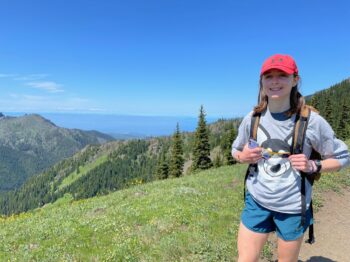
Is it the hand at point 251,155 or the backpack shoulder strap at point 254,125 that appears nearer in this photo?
the hand at point 251,155

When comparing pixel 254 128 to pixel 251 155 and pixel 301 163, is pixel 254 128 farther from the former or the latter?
pixel 301 163

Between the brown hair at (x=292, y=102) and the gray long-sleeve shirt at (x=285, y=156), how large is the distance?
12 cm

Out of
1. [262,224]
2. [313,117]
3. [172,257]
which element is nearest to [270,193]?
[262,224]

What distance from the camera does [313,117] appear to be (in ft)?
15.6

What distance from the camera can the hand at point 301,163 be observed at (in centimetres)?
459

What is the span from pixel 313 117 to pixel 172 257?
18.9 feet

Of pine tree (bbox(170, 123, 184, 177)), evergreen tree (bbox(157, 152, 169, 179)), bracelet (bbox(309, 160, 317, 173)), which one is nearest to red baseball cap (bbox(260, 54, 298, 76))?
bracelet (bbox(309, 160, 317, 173))

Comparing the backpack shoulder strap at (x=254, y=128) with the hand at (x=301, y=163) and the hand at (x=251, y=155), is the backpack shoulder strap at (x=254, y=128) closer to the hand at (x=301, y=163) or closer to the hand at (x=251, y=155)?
the hand at (x=251, y=155)

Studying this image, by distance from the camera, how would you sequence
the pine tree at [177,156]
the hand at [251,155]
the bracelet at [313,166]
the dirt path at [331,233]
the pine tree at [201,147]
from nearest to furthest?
the bracelet at [313,166], the hand at [251,155], the dirt path at [331,233], the pine tree at [201,147], the pine tree at [177,156]

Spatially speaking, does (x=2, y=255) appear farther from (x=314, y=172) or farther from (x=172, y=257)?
(x=314, y=172)

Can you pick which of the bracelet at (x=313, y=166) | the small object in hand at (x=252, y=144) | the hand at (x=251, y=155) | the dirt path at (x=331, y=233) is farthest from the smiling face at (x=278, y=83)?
the dirt path at (x=331, y=233)

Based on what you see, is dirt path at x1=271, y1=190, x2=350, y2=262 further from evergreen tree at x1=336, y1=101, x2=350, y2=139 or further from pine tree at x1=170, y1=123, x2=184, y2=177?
evergreen tree at x1=336, y1=101, x2=350, y2=139

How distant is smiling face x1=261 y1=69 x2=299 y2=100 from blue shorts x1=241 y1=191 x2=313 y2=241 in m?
1.71

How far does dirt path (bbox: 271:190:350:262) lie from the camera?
384 inches
